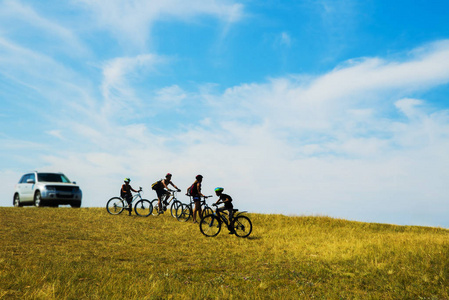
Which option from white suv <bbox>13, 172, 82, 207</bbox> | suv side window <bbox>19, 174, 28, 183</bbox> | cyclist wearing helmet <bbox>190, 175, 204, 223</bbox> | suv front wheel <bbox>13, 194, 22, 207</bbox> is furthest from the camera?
suv front wheel <bbox>13, 194, 22, 207</bbox>

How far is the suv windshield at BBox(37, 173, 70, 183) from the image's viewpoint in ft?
84.8

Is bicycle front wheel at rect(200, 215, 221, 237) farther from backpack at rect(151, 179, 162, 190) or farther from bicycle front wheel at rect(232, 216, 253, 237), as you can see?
backpack at rect(151, 179, 162, 190)

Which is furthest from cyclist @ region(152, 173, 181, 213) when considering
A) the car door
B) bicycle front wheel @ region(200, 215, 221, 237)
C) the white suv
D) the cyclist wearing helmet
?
the car door

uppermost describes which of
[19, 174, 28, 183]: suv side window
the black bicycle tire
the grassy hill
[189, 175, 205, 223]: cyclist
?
[19, 174, 28, 183]: suv side window

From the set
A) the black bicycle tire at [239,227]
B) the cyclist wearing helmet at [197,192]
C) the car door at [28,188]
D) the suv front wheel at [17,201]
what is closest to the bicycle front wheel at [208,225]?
the black bicycle tire at [239,227]

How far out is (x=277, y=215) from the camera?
24047mm

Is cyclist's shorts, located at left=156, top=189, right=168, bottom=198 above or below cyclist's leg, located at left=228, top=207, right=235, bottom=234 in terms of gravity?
above

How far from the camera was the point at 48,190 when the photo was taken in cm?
2473

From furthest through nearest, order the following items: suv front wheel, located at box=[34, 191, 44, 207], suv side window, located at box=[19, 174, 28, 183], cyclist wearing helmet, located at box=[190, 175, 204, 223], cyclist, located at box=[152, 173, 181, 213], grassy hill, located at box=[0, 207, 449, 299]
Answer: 1. suv side window, located at box=[19, 174, 28, 183]
2. suv front wheel, located at box=[34, 191, 44, 207]
3. cyclist, located at box=[152, 173, 181, 213]
4. cyclist wearing helmet, located at box=[190, 175, 204, 223]
5. grassy hill, located at box=[0, 207, 449, 299]

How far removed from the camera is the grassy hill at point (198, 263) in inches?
362

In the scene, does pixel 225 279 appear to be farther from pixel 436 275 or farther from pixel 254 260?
pixel 436 275

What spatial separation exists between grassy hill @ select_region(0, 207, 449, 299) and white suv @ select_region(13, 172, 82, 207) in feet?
14.4

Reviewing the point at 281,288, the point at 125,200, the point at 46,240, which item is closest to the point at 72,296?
the point at 281,288

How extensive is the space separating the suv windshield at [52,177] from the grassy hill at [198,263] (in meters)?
5.71
